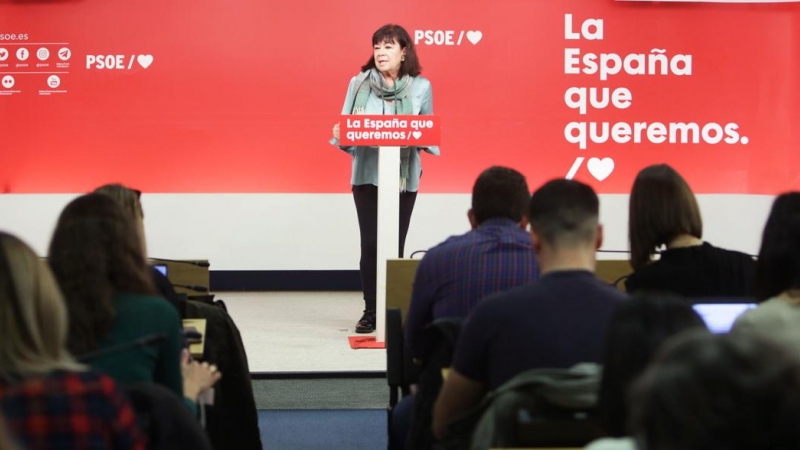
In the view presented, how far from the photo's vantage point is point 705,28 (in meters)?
8.34

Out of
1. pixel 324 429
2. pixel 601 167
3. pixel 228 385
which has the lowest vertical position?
pixel 324 429

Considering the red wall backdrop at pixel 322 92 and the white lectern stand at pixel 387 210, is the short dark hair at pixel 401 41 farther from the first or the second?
the red wall backdrop at pixel 322 92

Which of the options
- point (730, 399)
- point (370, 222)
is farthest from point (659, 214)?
point (370, 222)

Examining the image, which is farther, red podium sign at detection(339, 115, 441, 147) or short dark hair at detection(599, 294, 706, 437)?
red podium sign at detection(339, 115, 441, 147)

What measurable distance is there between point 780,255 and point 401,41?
381cm

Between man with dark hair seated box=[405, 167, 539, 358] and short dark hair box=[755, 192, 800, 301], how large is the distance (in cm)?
83

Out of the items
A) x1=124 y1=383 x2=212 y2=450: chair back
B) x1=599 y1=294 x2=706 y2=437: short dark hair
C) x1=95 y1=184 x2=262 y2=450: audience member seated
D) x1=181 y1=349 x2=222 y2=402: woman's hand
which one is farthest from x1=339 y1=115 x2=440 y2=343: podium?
x1=599 y1=294 x2=706 y2=437: short dark hair

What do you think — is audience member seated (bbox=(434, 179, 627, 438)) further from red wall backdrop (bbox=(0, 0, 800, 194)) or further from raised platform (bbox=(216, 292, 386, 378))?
red wall backdrop (bbox=(0, 0, 800, 194))

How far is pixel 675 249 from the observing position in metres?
3.31

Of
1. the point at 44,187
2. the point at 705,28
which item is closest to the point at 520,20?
the point at 705,28

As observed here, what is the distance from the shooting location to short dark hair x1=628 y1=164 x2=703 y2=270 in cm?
333

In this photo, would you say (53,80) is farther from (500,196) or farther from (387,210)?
(500,196)

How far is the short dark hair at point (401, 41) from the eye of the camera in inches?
237

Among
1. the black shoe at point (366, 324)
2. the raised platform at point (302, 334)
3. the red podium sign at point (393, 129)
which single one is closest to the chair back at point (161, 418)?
the raised platform at point (302, 334)
